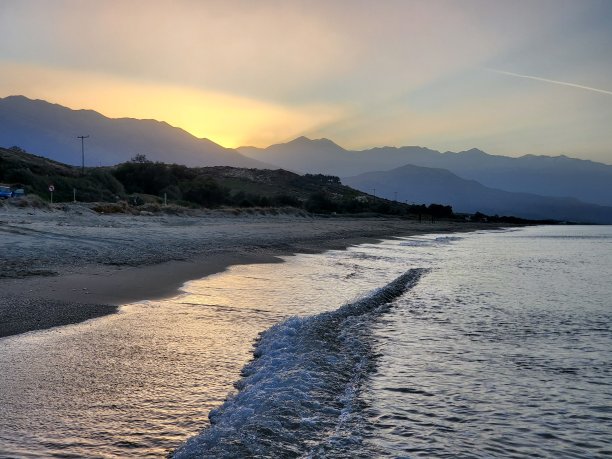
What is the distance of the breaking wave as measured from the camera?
148 inches

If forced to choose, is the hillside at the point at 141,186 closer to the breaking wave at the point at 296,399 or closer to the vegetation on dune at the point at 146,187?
the vegetation on dune at the point at 146,187

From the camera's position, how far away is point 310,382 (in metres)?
5.26

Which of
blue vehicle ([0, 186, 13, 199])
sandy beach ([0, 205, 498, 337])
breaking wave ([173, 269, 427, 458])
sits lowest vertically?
breaking wave ([173, 269, 427, 458])

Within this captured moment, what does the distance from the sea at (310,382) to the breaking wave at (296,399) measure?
2 centimetres

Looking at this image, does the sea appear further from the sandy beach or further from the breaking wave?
the sandy beach

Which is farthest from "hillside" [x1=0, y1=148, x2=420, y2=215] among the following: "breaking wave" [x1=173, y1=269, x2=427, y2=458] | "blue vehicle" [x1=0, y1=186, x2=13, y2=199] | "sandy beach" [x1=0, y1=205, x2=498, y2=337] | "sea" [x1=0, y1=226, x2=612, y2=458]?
"breaking wave" [x1=173, y1=269, x2=427, y2=458]

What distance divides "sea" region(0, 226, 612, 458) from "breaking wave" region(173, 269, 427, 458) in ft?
0.06

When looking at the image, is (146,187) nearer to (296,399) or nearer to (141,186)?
(141,186)

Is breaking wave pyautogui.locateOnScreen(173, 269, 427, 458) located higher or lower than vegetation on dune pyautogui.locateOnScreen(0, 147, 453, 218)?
lower

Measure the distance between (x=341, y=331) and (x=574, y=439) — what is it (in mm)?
3921

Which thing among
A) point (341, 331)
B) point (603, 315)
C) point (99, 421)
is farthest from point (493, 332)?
point (99, 421)

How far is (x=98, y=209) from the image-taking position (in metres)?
34.5

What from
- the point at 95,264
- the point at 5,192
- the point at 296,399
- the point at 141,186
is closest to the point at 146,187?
the point at 141,186

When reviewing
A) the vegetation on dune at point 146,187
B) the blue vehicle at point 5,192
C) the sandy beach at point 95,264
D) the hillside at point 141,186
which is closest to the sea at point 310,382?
the sandy beach at point 95,264
